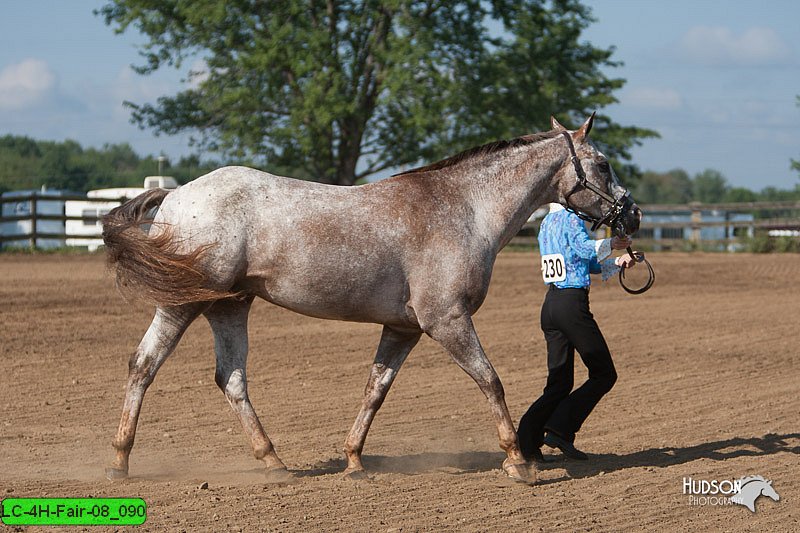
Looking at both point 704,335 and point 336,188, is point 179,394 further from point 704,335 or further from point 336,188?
point 704,335

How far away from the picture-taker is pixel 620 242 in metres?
6.51

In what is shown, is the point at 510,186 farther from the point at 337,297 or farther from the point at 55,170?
the point at 55,170

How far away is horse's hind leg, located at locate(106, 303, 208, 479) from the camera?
6039 millimetres

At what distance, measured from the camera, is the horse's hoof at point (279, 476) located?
20.0ft

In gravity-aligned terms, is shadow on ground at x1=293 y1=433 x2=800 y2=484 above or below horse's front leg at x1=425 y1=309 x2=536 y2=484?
below

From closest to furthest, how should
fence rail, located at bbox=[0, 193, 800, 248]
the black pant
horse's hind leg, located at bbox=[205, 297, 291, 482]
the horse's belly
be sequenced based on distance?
the horse's belly → horse's hind leg, located at bbox=[205, 297, 291, 482] → the black pant → fence rail, located at bbox=[0, 193, 800, 248]

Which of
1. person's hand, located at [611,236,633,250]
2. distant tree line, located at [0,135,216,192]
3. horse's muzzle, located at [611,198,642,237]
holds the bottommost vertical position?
person's hand, located at [611,236,633,250]

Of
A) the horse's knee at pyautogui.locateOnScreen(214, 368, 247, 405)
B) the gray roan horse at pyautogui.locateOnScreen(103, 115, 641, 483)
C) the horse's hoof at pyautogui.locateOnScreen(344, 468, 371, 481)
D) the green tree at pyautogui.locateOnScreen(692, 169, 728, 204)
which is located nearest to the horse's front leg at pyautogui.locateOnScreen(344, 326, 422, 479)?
the gray roan horse at pyautogui.locateOnScreen(103, 115, 641, 483)

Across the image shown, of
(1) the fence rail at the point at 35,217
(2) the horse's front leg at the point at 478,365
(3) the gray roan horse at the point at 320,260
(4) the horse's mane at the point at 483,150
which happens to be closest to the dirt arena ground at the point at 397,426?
(2) the horse's front leg at the point at 478,365

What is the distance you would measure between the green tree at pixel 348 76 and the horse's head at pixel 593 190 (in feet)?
69.0

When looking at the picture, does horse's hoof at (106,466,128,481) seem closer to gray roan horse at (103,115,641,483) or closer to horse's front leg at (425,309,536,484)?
gray roan horse at (103,115,641,483)

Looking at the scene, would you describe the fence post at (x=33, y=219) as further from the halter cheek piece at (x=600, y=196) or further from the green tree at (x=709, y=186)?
the green tree at (x=709, y=186)

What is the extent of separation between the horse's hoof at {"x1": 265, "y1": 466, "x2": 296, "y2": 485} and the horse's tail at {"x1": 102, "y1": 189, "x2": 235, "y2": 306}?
44.2 inches

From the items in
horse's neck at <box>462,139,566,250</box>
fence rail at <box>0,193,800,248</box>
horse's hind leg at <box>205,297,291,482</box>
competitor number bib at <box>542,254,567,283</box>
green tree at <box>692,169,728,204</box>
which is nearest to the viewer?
horse's hind leg at <box>205,297,291,482</box>
